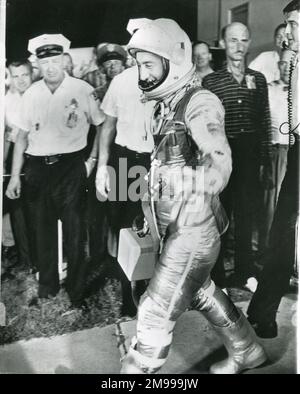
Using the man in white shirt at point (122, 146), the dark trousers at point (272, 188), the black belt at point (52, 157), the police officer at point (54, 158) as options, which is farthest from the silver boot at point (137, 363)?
the black belt at point (52, 157)

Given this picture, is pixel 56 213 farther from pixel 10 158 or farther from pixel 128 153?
pixel 128 153

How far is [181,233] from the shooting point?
2092 millimetres

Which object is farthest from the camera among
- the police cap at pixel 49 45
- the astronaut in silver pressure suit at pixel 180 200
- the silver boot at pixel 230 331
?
the police cap at pixel 49 45

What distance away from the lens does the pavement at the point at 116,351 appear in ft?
7.37

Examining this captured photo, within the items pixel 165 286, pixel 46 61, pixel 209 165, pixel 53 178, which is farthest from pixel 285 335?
pixel 46 61

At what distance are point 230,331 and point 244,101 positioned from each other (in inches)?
43.8

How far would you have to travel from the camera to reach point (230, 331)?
2184 mm

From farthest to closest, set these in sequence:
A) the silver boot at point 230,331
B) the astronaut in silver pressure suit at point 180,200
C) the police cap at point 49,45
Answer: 1. the police cap at point 49,45
2. the silver boot at point 230,331
3. the astronaut in silver pressure suit at point 180,200

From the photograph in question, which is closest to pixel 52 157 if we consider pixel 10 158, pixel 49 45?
pixel 10 158

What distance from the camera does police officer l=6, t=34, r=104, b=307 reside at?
7.58 ft

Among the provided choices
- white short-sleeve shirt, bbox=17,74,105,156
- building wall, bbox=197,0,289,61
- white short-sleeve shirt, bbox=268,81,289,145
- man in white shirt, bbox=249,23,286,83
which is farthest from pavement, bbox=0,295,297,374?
building wall, bbox=197,0,289,61

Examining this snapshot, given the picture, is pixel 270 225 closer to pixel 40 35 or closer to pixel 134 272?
pixel 134 272

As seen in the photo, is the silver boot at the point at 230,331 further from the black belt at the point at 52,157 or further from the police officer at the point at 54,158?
the black belt at the point at 52,157

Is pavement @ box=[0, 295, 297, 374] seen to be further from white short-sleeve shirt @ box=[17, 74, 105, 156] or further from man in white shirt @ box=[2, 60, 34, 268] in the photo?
white short-sleeve shirt @ box=[17, 74, 105, 156]
